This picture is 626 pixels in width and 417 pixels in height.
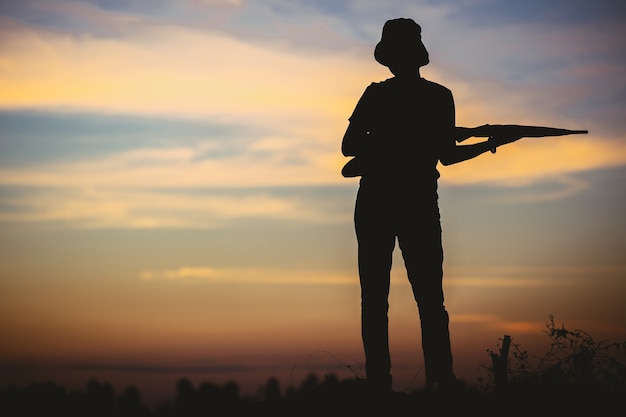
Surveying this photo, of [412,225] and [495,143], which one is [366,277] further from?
[495,143]

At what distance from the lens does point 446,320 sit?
9.64 m

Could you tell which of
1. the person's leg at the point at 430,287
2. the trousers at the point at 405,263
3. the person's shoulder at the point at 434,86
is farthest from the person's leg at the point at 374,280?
the person's shoulder at the point at 434,86

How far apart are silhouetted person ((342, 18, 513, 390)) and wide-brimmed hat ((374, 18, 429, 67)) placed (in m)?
0.01

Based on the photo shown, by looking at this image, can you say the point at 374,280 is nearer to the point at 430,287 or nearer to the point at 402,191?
the point at 430,287

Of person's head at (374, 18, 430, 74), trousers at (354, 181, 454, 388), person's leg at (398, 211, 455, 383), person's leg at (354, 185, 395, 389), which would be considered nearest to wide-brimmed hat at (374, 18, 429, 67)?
person's head at (374, 18, 430, 74)

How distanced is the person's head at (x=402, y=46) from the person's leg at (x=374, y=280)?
152 centimetres

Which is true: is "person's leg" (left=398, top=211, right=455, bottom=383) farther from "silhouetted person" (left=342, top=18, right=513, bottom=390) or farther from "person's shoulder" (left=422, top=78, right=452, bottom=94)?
"person's shoulder" (left=422, top=78, right=452, bottom=94)

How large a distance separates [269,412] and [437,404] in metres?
1.86

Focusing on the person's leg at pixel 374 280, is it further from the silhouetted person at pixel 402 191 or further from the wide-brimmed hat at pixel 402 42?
the wide-brimmed hat at pixel 402 42

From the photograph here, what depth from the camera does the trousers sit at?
949cm

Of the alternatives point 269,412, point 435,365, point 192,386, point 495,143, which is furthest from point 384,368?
point 495,143

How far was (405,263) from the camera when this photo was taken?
966 centimetres

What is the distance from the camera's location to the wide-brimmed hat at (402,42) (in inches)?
375

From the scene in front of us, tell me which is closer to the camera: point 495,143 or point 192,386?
point 192,386
